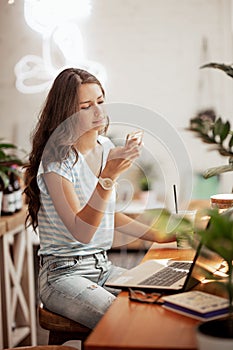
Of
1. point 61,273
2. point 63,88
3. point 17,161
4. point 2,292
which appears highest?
point 63,88

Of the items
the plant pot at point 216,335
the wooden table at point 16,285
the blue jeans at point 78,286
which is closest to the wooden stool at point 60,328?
the blue jeans at point 78,286

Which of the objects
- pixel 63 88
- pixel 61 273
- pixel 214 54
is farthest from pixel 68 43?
pixel 61 273

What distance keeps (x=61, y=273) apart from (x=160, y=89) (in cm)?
365

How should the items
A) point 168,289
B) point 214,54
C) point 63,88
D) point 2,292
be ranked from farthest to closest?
point 214,54
point 2,292
point 63,88
point 168,289

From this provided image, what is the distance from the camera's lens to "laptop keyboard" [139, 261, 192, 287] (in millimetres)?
1752

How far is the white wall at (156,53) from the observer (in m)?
5.44

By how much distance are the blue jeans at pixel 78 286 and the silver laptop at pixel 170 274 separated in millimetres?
179

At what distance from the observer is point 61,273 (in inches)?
84.7

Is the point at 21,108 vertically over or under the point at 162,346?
over

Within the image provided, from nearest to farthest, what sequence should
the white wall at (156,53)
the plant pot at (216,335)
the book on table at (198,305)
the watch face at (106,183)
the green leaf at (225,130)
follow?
the plant pot at (216,335), the book on table at (198,305), the green leaf at (225,130), the watch face at (106,183), the white wall at (156,53)

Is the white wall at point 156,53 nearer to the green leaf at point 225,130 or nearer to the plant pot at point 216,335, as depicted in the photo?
the green leaf at point 225,130

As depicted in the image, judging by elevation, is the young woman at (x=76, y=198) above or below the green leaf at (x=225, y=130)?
below

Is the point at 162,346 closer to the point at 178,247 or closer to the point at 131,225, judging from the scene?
Result: the point at 178,247

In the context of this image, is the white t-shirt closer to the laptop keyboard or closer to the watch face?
the watch face
